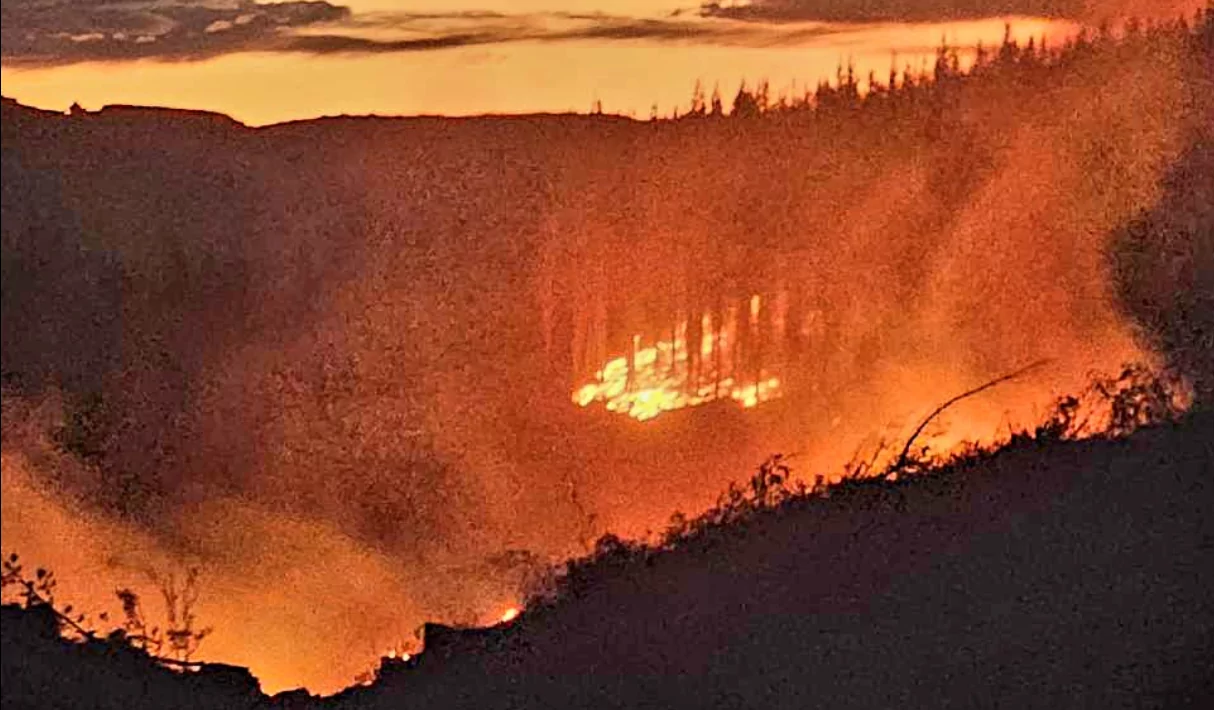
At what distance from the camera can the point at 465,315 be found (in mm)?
1199

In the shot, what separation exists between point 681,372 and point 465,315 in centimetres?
17

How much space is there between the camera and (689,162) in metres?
1.23

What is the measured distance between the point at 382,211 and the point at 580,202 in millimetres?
149

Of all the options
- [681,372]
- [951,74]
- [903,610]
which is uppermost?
[951,74]

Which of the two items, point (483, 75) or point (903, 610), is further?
point (903, 610)

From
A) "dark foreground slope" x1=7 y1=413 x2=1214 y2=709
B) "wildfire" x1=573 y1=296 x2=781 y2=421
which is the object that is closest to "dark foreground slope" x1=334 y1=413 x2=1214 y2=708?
"dark foreground slope" x1=7 y1=413 x2=1214 y2=709

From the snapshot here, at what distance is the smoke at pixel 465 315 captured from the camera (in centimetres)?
112

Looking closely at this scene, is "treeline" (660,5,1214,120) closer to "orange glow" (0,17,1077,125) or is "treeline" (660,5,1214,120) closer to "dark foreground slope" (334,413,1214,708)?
"orange glow" (0,17,1077,125)

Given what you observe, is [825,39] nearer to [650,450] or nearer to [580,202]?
[580,202]

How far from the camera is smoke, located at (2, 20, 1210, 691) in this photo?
1.12 meters

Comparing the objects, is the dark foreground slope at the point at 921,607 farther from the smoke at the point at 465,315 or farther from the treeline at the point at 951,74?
the treeline at the point at 951,74

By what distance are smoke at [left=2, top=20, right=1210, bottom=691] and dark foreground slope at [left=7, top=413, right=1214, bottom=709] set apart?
0.14 feet

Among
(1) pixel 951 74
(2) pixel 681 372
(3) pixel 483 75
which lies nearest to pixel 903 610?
(2) pixel 681 372

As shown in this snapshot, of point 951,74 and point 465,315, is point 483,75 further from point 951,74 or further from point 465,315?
point 951,74
